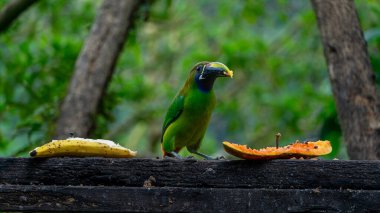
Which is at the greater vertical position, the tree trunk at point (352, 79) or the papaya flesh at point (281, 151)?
the tree trunk at point (352, 79)

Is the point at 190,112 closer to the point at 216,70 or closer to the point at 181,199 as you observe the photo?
the point at 216,70

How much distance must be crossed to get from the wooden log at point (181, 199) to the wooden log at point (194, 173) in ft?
0.11

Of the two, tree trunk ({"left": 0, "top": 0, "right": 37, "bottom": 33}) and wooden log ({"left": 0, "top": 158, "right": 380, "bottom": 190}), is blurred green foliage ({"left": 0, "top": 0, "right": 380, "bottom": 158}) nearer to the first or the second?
tree trunk ({"left": 0, "top": 0, "right": 37, "bottom": 33})

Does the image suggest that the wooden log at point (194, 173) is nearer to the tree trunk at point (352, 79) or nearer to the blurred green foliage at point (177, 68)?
the tree trunk at point (352, 79)

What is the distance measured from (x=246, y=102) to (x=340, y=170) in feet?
30.0

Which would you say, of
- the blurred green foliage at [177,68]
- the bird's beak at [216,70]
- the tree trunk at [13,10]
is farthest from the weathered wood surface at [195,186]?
the tree trunk at [13,10]

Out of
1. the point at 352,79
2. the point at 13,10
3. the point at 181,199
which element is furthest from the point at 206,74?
the point at 13,10

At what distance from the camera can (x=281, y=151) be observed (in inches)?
111

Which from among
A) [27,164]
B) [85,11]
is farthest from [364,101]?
[85,11]

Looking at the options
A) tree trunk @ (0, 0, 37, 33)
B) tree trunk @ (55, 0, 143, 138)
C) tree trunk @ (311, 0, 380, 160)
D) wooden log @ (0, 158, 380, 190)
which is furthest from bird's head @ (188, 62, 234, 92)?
tree trunk @ (0, 0, 37, 33)

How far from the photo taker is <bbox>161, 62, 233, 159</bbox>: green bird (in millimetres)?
3854

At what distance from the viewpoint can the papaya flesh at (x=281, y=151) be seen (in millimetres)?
2748

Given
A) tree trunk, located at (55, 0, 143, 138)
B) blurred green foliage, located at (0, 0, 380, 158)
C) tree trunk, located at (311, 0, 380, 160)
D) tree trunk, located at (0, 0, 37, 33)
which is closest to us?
tree trunk, located at (311, 0, 380, 160)

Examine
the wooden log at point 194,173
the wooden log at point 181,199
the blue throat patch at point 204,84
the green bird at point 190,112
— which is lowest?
the wooden log at point 181,199
